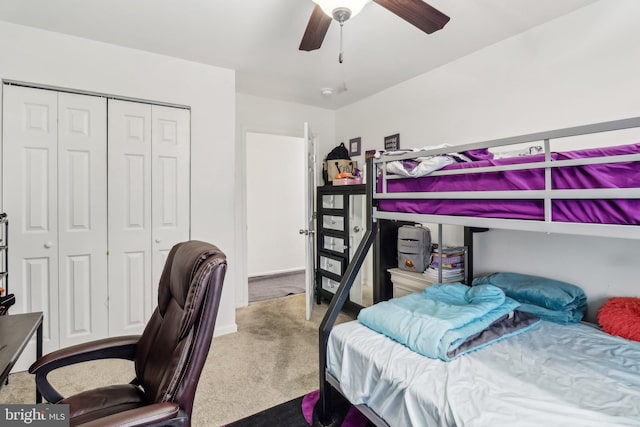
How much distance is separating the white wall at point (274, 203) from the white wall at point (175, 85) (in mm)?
2058

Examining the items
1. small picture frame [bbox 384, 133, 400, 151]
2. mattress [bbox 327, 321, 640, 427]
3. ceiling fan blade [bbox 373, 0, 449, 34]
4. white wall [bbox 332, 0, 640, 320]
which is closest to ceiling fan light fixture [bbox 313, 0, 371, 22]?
ceiling fan blade [bbox 373, 0, 449, 34]

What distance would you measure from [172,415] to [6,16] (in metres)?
2.81

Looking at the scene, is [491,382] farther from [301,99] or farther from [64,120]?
[301,99]

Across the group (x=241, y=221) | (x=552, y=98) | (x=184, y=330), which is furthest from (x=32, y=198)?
(x=552, y=98)

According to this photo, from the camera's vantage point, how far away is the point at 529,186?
129 cm

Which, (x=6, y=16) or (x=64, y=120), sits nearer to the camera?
(x=6, y=16)

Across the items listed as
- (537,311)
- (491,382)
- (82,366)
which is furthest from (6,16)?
(537,311)

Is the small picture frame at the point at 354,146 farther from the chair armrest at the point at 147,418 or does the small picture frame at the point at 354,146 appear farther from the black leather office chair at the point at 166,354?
the chair armrest at the point at 147,418

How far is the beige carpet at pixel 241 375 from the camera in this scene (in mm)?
1926

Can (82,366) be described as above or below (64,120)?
below

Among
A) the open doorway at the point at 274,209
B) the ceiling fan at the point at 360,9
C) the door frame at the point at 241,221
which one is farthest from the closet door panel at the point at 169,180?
the open doorway at the point at 274,209

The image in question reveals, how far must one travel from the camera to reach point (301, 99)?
3887mm

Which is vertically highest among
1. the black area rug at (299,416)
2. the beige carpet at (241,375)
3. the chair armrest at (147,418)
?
the chair armrest at (147,418)

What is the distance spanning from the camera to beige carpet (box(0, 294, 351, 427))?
1.93m
